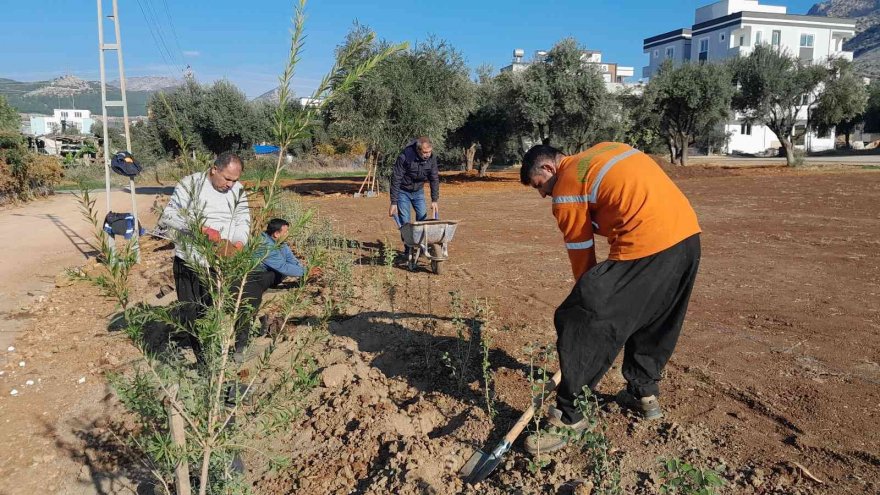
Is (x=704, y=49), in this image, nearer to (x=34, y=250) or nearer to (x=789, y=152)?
(x=789, y=152)

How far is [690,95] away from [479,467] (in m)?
26.5

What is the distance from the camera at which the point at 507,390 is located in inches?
159

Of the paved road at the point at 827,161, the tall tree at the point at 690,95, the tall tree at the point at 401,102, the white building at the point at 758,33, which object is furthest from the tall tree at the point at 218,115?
the white building at the point at 758,33

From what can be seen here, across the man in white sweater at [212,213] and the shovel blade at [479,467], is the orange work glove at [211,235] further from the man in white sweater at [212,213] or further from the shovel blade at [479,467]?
the shovel blade at [479,467]

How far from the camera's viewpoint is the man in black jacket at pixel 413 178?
7762 mm

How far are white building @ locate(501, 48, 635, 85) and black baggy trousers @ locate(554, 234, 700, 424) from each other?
2183 centimetres

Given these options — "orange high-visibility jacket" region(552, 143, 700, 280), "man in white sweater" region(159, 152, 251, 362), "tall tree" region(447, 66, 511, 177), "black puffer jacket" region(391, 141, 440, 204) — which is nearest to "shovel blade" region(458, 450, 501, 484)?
"orange high-visibility jacket" region(552, 143, 700, 280)

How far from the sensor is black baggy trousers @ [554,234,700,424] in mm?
3172

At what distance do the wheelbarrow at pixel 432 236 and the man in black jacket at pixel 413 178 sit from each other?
500mm

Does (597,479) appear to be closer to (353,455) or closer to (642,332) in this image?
(642,332)

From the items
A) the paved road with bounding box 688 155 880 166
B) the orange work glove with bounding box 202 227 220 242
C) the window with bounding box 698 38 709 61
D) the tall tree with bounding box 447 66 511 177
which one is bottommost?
the orange work glove with bounding box 202 227 220 242

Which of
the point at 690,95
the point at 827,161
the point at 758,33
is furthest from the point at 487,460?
the point at 758,33

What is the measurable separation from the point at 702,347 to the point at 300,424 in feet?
9.97

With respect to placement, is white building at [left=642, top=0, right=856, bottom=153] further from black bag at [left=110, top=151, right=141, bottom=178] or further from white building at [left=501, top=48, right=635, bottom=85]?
black bag at [left=110, top=151, right=141, bottom=178]
